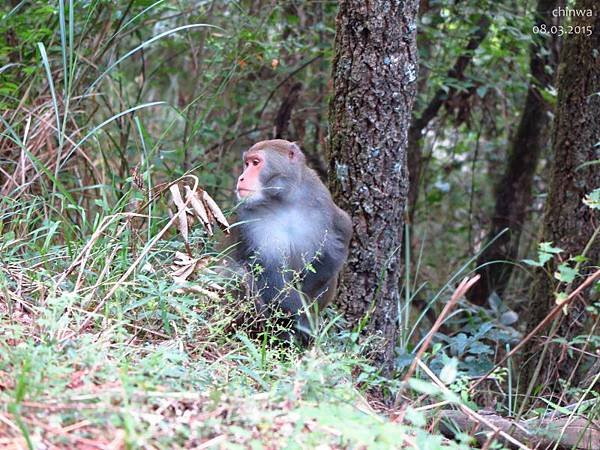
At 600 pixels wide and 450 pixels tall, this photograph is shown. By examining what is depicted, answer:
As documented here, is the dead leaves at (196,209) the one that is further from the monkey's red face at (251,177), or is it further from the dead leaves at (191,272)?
the monkey's red face at (251,177)

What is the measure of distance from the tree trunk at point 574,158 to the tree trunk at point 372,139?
1.22m

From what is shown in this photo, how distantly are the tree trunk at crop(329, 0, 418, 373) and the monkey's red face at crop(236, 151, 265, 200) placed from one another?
392mm

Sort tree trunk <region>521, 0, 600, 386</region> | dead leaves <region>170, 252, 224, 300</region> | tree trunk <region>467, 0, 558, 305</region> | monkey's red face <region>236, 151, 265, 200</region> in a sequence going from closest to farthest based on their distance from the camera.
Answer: dead leaves <region>170, 252, 224, 300</region>, monkey's red face <region>236, 151, 265, 200</region>, tree trunk <region>521, 0, 600, 386</region>, tree trunk <region>467, 0, 558, 305</region>

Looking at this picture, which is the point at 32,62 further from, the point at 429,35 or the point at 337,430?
the point at 337,430

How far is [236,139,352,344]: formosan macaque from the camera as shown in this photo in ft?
13.5

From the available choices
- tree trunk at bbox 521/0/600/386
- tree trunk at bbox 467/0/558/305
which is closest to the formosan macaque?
tree trunk at bbox 521/0/600/386

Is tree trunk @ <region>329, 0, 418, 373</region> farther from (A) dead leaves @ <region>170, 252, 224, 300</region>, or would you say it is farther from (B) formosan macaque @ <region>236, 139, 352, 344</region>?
(A) dead leaves @ <region>170, 252, 224, 300</region>

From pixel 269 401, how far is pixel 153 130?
5.75 m

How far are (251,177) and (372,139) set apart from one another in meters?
0.60

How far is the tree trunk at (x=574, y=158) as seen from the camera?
4.96m

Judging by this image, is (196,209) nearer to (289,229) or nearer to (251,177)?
(251,177)

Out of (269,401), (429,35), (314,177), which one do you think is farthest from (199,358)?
(429,35)

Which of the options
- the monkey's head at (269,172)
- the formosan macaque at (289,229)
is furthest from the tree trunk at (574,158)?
the monkey's head at (269,172)

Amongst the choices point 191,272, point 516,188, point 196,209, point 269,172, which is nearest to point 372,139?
point 269,172
